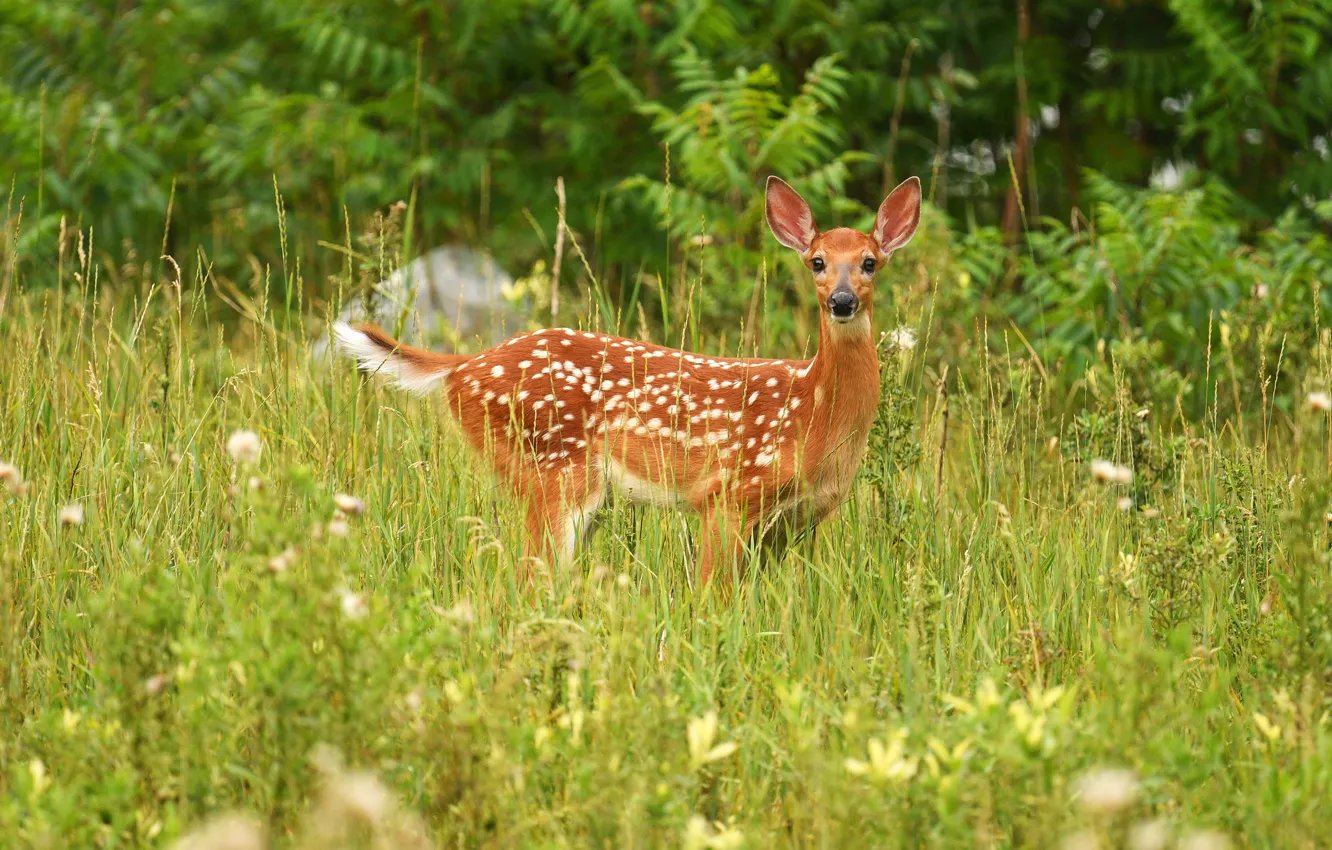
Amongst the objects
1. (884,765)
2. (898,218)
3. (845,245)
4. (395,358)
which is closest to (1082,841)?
(884,765)

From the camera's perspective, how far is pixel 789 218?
4.79 meters

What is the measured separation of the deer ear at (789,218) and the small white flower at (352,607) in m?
2.35

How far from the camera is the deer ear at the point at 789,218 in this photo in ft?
15.5

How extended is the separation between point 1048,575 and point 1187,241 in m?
2.79

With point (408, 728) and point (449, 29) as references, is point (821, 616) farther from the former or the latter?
point (449, 29)

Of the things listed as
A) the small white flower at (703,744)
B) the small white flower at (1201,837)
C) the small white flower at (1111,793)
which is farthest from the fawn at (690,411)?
the small white flower at (1111,793)

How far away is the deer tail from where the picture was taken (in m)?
4.75

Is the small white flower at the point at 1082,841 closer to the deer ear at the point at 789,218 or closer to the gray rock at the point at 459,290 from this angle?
the deer ear at the point at 789,218

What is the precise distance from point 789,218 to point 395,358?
1.30 metres

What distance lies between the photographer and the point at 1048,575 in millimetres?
4051

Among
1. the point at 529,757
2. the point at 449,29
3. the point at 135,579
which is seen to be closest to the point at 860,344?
the point at 529,757

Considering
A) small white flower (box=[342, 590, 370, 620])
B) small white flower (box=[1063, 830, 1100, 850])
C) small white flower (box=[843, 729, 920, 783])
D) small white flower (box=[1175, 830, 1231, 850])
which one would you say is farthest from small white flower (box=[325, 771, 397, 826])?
small white flower (box=[1175, 830, 1231, 850])

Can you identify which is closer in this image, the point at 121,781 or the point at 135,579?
the point at 121,781

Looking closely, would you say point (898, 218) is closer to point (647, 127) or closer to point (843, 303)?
point (843, 303)
